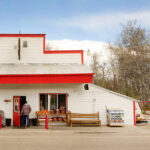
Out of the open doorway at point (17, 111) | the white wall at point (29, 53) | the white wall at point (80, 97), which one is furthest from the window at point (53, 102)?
the white wall at point (29, 53)

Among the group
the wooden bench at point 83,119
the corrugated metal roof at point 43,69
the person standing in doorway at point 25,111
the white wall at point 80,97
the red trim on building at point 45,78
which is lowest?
the wooden bench at point 83,119

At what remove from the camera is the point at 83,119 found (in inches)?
693

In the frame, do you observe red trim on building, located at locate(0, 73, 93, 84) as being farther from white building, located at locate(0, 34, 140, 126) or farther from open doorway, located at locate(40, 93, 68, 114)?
open doorway, located at locate(40, 93, 68, 114)

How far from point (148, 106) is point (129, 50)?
9.36 metres

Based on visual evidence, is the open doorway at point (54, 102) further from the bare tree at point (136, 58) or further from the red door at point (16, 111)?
the bare tree at point (136, 58)

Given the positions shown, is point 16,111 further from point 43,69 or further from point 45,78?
point 43,69

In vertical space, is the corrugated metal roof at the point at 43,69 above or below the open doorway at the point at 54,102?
above

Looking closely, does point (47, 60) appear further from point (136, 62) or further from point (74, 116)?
point (136, 62)

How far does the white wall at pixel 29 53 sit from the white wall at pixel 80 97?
2149 mm

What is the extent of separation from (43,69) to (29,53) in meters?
2.16

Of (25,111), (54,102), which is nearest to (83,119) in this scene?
(54,102)

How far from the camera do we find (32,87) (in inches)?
698

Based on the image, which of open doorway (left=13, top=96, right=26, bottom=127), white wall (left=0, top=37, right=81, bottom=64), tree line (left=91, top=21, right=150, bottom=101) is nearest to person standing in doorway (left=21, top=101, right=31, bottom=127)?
open doorway (left=13, top=96, right=26, bottom=127)

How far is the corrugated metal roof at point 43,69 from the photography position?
1695 cm
